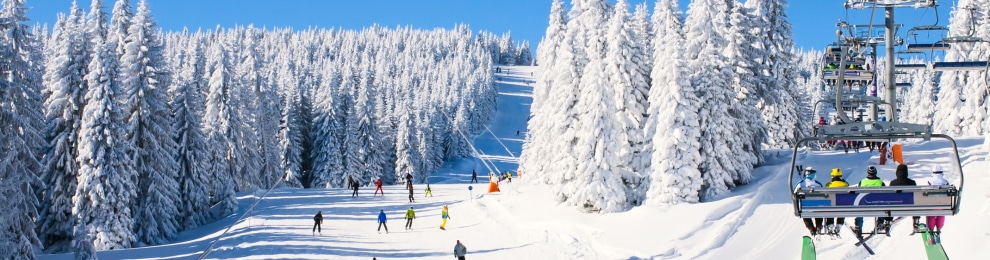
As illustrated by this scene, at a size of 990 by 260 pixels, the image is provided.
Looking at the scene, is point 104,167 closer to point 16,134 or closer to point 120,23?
point 120,23

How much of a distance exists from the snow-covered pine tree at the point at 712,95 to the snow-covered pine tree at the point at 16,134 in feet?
80.1

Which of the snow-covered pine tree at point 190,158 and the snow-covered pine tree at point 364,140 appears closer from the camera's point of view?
the snow-covered pine tree at point 190,158

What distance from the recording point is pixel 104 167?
35125 millimetres

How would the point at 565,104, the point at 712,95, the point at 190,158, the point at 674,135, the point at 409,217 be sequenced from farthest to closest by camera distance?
the point at 190,158 → the point at 565,104 → the point at 409,217 → the point at 712,95 → the point at 674,135

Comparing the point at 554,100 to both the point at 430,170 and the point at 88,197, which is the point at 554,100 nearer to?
the point at 88,197

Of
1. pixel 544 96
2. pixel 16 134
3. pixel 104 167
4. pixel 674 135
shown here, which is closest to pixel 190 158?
pixel 104 167

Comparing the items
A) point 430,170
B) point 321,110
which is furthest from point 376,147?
point 430,170

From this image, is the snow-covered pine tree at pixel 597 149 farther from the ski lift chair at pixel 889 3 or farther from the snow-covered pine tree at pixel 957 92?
the snow-covered pine tree at pixel 957 92

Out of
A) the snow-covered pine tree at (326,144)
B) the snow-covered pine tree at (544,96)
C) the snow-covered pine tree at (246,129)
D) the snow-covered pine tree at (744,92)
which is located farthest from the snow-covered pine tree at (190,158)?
the snow-covered pine tree at (744,92)

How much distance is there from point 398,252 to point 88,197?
543 inches

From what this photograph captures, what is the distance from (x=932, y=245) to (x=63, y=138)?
33.7m

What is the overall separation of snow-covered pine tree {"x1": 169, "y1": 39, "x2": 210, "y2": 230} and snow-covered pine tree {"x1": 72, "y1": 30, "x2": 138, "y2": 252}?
4982 mm

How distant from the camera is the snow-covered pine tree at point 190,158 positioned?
41.4m

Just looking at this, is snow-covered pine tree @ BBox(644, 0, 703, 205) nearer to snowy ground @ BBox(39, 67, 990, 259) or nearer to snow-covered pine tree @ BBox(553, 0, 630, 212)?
snowy ground @ BBox(39, 67, 990, 259)
